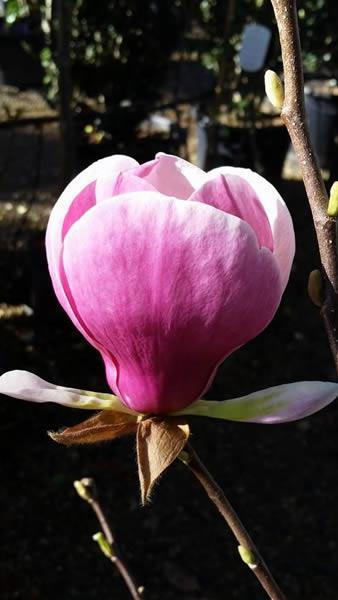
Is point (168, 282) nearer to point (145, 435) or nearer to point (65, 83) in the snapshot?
point (145, 435)

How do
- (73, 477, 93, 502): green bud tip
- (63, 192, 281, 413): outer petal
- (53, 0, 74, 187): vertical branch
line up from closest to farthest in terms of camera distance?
(63, 192, 281, 413): outer petal < (73, 477, 93, 502): green bud tip < (53, 0, 74, 187): vertical branch

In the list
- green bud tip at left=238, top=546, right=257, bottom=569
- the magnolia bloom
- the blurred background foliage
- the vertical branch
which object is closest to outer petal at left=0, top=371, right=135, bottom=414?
the magnolia bloom

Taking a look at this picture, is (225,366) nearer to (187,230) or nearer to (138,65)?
(138,65)

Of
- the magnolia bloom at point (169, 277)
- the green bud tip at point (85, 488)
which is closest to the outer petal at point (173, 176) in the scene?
the magnolia bloom at point (169, 277)

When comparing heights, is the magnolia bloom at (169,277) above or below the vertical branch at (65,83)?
above

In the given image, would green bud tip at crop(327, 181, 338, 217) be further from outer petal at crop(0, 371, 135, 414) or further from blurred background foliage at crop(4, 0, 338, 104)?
blurred background foliage at crop(4, 0, 338, 104)

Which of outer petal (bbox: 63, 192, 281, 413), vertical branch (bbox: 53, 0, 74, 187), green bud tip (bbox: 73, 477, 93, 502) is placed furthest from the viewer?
vertical branch (bbox: 53, 0, 74, 187)

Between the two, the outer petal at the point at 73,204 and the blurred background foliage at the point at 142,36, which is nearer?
the outer petal at the point at 73,204

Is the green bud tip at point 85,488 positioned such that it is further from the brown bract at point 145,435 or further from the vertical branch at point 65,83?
the vertical branch at point 65,83
